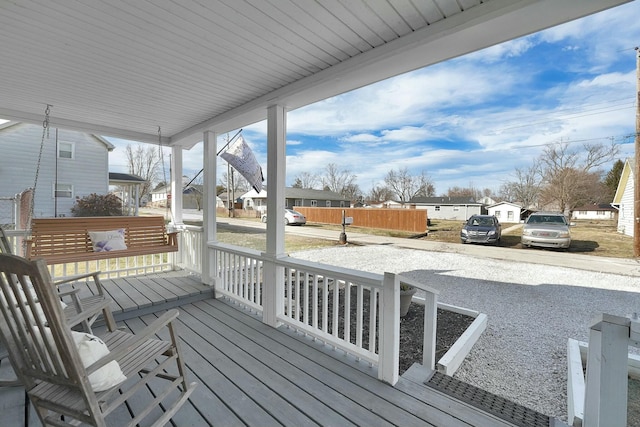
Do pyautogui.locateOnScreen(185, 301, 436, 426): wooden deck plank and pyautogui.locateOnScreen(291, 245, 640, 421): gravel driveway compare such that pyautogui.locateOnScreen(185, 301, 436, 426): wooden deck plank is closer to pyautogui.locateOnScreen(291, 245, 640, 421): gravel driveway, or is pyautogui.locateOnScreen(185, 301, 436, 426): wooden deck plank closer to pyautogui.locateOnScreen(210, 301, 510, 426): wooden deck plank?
pyautogui.locateOnScreen(210, 301, 510, 426): wooden deck plank

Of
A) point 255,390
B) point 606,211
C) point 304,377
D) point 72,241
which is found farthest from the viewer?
point 606,211

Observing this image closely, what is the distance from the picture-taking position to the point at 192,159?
17.1 feet

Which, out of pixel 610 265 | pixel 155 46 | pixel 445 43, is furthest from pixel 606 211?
pixel 155 46

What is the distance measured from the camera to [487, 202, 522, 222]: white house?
24.2 m

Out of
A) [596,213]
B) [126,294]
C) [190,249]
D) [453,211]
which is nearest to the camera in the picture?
[126,294]

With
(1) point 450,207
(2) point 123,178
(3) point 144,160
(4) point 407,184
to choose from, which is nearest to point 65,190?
(2) point 123,178

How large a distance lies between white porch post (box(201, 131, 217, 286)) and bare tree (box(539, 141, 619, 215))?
13.5 m

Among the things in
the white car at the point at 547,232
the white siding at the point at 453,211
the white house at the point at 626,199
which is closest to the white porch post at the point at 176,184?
the white car at the point at 547,232

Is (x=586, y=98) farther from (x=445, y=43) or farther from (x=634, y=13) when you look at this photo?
(x=445, y=43)

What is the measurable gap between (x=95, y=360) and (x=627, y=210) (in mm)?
18312

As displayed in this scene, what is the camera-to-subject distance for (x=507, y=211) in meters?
25.4

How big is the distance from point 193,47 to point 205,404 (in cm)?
238

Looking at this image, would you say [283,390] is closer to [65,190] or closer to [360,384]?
[360,384]

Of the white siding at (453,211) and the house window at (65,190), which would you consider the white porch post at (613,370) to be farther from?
the white siding at (453,211)
